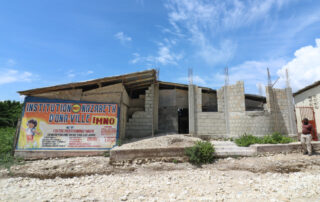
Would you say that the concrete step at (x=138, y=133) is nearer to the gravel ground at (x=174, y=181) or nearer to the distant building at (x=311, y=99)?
the gravel ground at (x=174, y=181)

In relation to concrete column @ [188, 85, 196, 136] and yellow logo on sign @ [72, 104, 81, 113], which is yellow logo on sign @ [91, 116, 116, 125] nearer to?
yellow logo on sign @ [72, 104, 81, 113]

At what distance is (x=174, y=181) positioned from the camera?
17.1 ft

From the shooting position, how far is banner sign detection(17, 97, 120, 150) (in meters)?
7.41

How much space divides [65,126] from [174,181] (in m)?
5.75

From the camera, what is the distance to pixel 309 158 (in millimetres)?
A: 6680

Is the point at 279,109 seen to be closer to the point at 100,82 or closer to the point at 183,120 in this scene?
the point at 183,120

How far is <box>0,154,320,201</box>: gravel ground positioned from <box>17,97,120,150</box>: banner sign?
90 cm

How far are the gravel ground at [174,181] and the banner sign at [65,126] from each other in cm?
90

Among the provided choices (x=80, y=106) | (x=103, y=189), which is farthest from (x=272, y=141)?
(x=80, y=106)

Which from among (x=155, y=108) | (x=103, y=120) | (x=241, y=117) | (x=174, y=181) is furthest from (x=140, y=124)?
(x=241, y=117)

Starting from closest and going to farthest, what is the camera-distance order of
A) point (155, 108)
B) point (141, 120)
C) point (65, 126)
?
point (65, 126) < point (141, 120) < point (155, 108)

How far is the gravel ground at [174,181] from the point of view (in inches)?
169

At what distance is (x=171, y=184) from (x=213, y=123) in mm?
6808

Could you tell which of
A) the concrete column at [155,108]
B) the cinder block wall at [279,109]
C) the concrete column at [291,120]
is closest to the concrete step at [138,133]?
the concrete column at [155,108]
